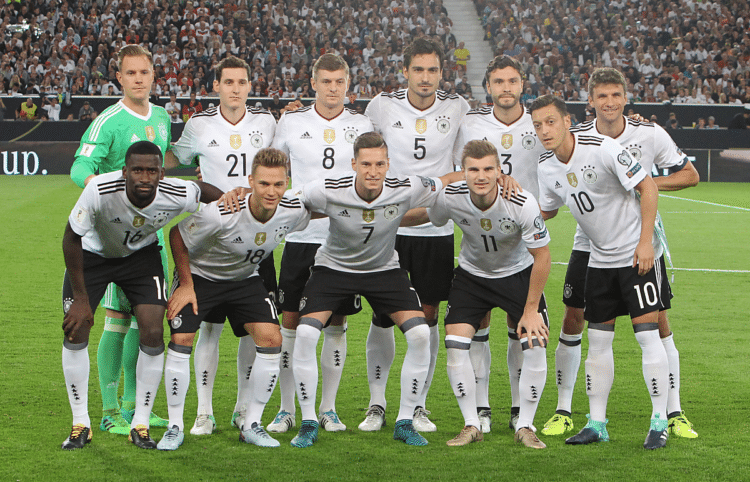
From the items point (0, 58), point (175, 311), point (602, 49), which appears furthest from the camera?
point (602, 49)

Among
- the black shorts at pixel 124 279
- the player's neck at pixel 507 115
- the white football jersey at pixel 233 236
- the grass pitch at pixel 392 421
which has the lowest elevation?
the grass pitch at pixel 392 421

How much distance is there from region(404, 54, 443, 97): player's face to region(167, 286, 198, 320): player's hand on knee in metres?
2.06

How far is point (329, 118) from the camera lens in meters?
5.79

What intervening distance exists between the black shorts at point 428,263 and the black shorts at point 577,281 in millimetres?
800

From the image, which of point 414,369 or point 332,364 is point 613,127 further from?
point 332,364

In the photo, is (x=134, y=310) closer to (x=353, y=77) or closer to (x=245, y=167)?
(x=245, y=167)

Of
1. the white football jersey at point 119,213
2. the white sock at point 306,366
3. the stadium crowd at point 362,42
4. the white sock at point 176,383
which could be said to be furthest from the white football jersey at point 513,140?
the stadium crowd at point 362,42

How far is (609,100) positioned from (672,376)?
181 centimetres

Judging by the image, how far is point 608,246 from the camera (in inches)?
201

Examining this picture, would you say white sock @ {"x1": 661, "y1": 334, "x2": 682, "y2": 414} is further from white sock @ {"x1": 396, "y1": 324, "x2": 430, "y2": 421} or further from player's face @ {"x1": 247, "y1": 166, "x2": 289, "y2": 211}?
player's face @ {"x1": 247, "y1": 166, "x2": 289, "y2": 211}

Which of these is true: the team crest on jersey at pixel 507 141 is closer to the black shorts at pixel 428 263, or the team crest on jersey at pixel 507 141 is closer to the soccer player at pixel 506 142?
the soccer player at pixel 506 142

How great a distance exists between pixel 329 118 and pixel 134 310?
1884 mm

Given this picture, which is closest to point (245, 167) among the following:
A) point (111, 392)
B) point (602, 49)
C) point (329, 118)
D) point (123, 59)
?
point (329, 118)

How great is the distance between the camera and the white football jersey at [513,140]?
5.70 m
